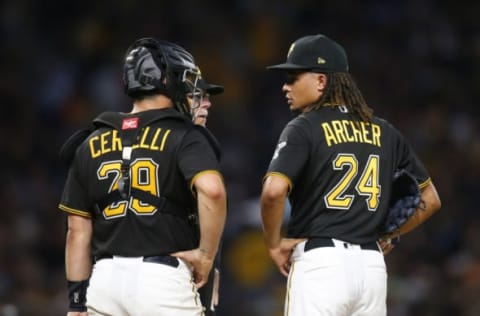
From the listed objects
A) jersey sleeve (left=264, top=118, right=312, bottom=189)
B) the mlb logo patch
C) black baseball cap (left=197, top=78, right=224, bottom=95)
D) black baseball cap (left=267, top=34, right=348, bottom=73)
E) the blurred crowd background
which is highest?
black baseball cap (left=267, top=34, right=348, bottom=73)

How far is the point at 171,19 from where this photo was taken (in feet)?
48.0

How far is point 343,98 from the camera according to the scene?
6.49 meters

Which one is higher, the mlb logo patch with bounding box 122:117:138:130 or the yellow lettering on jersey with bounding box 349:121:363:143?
the mlb logo patch with bounding box 122:117:138:130

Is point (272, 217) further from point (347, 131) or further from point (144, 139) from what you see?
point (144, 139)

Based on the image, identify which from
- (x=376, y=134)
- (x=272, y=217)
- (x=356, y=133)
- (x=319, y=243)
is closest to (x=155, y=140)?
(x=272, y=217)

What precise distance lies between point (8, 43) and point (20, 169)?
216cm

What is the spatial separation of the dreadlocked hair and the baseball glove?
38 centimetres

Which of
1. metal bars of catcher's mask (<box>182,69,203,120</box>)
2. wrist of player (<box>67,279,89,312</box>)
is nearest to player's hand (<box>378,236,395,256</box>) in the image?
metal bars of catcher's mask (<box>182,69,203,120</box>)

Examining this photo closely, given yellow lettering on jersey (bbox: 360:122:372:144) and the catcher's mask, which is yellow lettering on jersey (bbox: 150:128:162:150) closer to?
the catcher's mask

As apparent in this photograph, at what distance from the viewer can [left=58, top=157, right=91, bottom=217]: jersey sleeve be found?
6043 millimetres

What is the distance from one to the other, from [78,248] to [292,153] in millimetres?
1220

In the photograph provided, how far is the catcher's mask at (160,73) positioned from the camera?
6016 millimetres

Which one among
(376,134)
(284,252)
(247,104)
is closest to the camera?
(284,252)

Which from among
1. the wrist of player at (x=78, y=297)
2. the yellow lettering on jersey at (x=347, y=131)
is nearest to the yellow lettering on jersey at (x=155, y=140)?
the wrist of player at (x=78, y=297)
